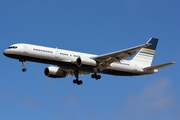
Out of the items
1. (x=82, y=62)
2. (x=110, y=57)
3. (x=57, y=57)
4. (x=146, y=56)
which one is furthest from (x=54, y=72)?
(x=146, y=56)

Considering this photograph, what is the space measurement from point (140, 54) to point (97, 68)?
1056 centimetres

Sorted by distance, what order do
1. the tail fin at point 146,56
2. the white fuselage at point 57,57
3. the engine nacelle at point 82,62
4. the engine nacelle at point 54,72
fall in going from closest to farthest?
the white fuselage at point 57,57 < the engine nacelle at point 82,62 < the engine nacelle at point 54,72 < the tail fin at point 146,56

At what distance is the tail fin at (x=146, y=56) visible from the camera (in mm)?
72062

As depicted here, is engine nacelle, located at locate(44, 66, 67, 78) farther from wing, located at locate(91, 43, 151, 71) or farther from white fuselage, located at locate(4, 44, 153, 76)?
wing, located at locate(91, 43, 151, 71)

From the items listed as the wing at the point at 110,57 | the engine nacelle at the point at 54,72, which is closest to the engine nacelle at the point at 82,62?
the wing at the point at 110,57

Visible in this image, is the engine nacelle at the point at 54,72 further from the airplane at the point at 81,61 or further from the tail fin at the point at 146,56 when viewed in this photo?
the tail fin at the point at 146,56

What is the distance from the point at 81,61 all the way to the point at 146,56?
48.4ft

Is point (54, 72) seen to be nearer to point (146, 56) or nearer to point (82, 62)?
point (82, 62)

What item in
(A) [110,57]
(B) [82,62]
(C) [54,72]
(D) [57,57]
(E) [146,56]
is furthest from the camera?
(E) [146,56]

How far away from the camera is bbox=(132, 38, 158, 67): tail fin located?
72062 millimetres

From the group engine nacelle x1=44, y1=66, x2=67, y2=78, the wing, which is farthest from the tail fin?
engine nacelle x1=44, y1=66, x2=67, y2=78

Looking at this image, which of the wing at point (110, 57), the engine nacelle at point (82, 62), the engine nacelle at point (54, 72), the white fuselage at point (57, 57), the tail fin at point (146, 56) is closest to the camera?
the white fuselage at point (57, 57)

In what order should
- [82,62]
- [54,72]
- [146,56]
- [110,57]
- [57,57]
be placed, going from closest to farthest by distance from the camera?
[57,57]
[82,62]
[110,57]
[54,72]
[146,56]

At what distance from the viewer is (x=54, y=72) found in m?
70.6
